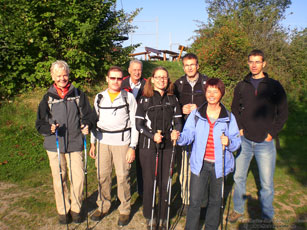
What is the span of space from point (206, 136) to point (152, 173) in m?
1.01

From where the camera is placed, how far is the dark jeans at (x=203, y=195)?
126 inches

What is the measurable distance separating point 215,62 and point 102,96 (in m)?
10.2

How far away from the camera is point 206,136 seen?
10.4 ft

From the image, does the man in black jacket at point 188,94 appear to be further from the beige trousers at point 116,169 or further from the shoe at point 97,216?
the shoe at point 97,216

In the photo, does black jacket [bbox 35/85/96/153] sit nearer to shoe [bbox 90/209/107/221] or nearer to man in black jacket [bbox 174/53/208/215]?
shoe [bbox 90/209/107/221]

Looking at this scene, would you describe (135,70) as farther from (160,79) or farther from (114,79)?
(160,79)

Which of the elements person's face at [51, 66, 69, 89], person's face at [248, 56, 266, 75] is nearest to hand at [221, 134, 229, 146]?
person's face at [248, 56, 266, 75]

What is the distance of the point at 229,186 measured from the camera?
5.19m

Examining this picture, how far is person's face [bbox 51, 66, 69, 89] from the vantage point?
11.4ft

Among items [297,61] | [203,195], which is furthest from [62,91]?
[297,61]

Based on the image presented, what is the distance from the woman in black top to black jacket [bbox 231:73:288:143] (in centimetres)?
103

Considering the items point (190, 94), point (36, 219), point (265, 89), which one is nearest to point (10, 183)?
point (36, 219)

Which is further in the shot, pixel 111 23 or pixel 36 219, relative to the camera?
pixel 111 23

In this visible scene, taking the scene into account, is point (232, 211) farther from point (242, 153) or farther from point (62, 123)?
point (62, 123)
